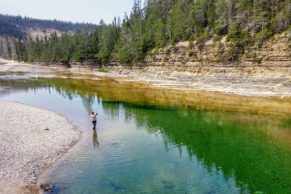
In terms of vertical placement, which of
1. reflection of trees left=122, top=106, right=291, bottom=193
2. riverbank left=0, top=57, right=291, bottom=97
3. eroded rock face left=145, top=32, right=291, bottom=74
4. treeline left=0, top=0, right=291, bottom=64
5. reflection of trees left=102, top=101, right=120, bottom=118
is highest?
treeline left=0, top=0, right=291, bottom=64

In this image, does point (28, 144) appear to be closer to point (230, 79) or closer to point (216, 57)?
point (230, 79)

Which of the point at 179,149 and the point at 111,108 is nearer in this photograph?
the point at 179,149

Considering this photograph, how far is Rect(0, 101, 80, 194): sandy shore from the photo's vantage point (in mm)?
21872

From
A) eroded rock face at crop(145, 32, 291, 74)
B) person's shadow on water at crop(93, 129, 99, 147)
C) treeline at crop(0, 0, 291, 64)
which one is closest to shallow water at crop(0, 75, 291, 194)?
person's shadow on water at crop(93, 129, 99, 147)

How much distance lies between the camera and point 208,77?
75562 millimetres

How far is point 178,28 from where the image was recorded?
3797 inches

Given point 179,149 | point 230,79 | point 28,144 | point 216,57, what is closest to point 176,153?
point 179,149

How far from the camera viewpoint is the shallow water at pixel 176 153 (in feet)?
72.5

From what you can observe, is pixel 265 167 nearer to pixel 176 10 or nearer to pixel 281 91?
pixel 281 91

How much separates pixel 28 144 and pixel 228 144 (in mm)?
18083

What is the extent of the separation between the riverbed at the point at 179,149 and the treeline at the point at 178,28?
22.3 m

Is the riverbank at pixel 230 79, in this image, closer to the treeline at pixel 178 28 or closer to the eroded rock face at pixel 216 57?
the eroded rock face at pixel 216 57

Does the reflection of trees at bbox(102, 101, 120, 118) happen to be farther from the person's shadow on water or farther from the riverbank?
the riverbank

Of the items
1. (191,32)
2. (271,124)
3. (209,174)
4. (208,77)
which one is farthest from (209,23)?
(209,174)
